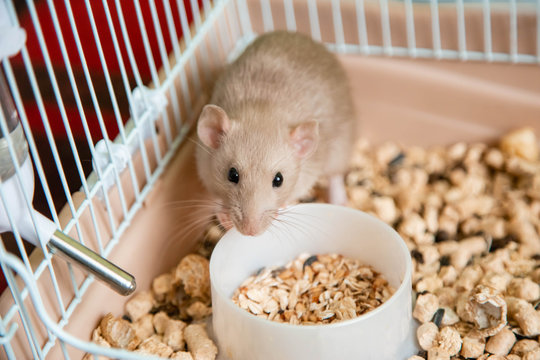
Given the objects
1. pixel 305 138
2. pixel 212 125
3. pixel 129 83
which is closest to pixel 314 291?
pixel 305 138

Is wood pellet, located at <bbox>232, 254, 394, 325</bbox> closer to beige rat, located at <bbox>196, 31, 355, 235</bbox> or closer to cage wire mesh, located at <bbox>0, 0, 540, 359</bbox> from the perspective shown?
beige rat, located at <bbox>196, 31, 355, 235</bbox>

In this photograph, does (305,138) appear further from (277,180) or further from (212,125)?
(212,125)

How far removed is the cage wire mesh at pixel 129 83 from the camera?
1.45 m

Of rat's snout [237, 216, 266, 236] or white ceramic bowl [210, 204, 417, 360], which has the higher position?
rat's snout [237, 216, 266, 236]

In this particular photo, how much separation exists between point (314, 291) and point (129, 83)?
1.05 metres

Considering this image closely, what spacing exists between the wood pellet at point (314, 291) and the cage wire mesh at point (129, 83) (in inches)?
15.8

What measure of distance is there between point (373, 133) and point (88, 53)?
1.13 m

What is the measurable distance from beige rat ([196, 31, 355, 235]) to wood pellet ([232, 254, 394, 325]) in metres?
0.17

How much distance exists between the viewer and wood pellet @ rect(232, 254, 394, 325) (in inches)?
63.3

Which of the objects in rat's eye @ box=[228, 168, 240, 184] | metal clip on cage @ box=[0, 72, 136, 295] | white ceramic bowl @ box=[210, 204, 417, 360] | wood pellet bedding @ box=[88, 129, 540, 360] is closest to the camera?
metal clip on cage @ box=[0, 72, 136, 295]

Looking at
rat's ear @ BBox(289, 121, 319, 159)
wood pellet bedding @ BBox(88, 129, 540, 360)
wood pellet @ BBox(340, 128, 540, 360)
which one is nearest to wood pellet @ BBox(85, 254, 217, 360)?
wood pellet bedding @ BBox(88, 129, 540, 360)

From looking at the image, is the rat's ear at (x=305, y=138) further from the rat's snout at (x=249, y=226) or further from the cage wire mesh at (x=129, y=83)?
the cage wire mesh at (x=129, y=83)

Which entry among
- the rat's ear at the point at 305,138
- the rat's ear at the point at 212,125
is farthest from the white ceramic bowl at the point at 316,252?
the rat's ear at the point at 212,125

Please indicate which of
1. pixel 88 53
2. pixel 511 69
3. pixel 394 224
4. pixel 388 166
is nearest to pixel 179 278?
pixel 394 224
